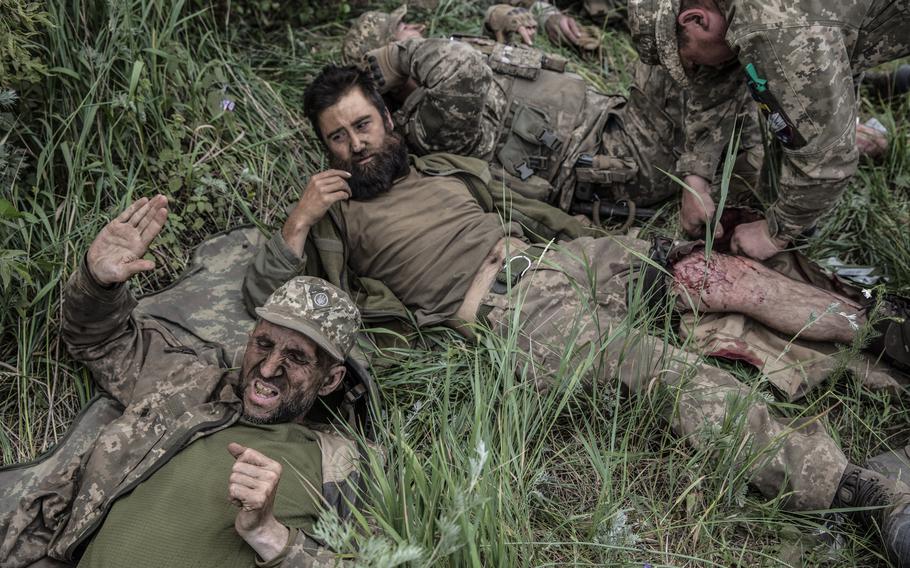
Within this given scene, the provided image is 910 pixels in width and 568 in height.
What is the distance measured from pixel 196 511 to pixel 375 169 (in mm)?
2054

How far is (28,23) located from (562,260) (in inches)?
110

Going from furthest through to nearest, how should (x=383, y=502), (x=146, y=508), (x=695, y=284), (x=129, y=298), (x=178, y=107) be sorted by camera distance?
(x=178, y=107) → (x=695, y=284) → (x=129, y=298) → (x=146, y=508) → (x=383, y=502)

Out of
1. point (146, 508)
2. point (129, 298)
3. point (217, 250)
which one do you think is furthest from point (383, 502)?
point (217, 250)

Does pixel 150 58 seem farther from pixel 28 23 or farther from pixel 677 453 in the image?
pixel 677 453

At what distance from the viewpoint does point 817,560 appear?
2982 millimetres

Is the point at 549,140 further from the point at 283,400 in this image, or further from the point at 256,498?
the point at 256,498

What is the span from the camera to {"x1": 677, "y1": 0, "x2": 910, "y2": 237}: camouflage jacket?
324 cm

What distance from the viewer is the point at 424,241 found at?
13.5 feet

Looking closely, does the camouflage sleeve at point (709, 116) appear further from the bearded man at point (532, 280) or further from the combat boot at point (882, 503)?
the combat boot at point (882, 503)

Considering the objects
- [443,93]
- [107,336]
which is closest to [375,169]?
[443,93]

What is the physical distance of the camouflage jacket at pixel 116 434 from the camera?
2957mm

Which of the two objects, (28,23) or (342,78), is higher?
(28,23)

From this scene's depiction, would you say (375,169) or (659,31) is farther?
(375,169)

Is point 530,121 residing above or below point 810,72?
below
